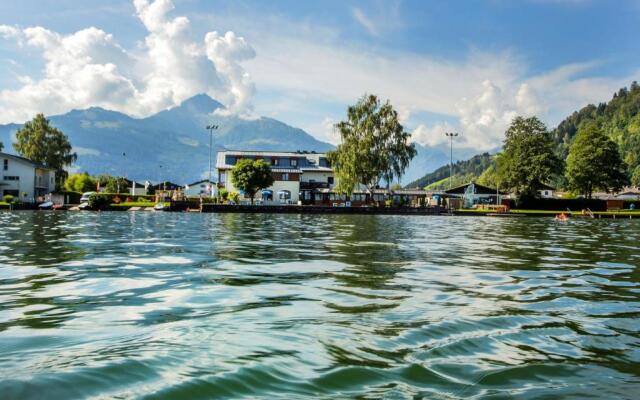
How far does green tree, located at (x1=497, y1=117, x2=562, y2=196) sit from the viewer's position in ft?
265

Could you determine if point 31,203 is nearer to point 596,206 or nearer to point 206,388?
point 206,388

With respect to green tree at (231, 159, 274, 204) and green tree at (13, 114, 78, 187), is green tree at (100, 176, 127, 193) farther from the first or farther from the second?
green tree at (231, 159, 274, 204)

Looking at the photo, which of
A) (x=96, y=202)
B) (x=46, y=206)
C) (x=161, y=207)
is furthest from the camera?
(x=161, y=207)

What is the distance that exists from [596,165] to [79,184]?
3571 inches

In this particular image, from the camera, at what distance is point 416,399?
4336 mm

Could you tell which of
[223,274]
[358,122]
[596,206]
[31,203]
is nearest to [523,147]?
[596,206]

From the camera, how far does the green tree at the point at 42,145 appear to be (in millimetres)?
97188

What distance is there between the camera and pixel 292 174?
93562 mm

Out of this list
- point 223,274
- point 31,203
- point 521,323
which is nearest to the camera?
point 521,323

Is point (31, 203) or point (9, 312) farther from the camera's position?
point (31, 203)

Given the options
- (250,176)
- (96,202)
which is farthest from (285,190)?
(96,202)

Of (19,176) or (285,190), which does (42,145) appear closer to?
(19,176)

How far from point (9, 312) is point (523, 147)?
84.8 metres

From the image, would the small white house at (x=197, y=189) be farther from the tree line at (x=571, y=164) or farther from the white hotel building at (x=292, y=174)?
the tree line at (x=571, y=164)
